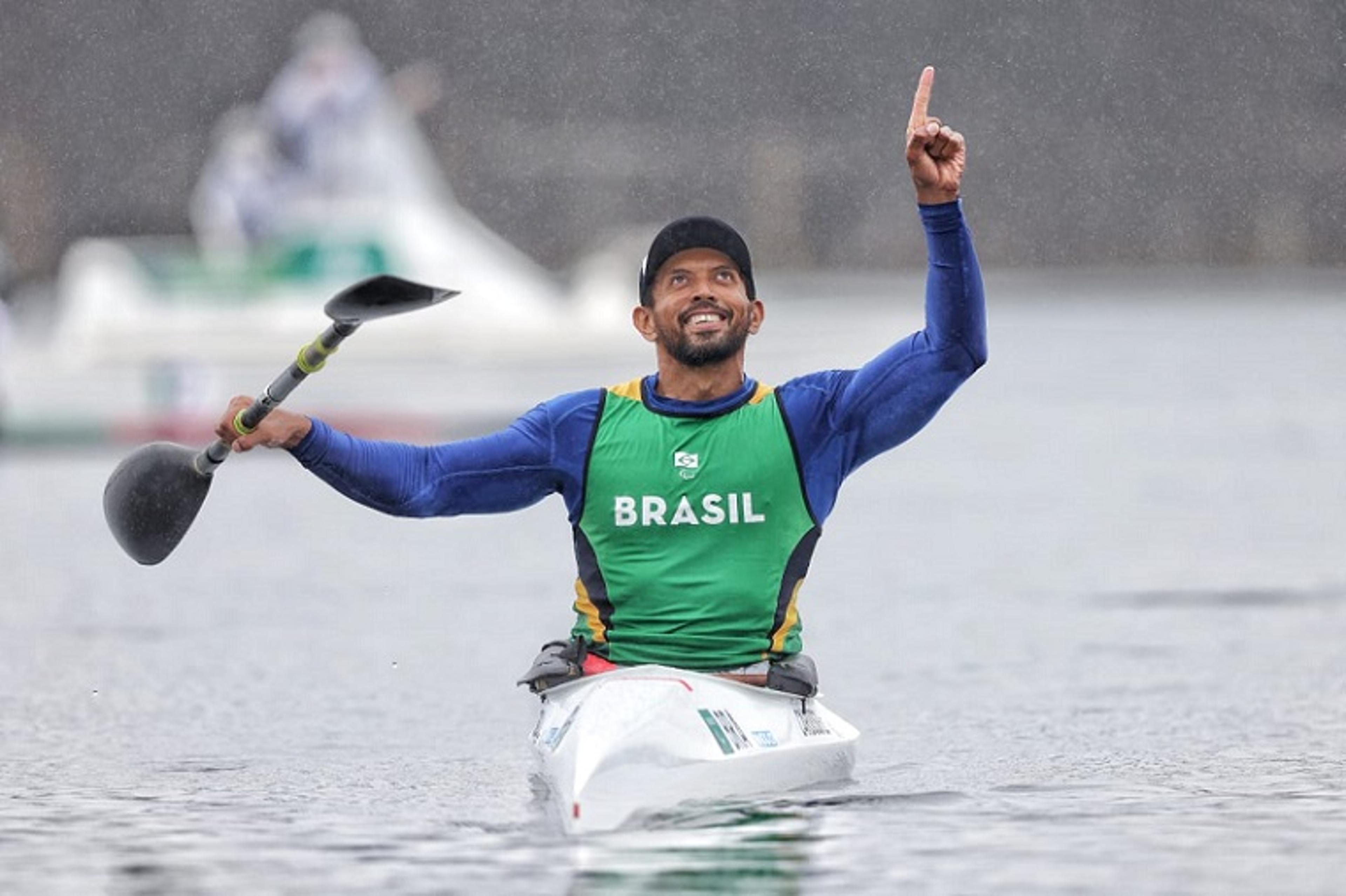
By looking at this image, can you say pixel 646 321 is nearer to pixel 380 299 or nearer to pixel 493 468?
pixel 493 468

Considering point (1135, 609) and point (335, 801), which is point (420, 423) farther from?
point (335, 801)

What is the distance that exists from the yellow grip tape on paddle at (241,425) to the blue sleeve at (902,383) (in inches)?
60.2

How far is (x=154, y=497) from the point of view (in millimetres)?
9797

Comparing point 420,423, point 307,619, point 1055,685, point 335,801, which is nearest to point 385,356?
point 420,423

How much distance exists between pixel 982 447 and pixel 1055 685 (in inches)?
535

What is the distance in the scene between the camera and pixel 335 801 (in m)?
9.84

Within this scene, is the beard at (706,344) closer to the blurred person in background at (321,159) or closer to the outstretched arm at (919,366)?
the outstretched arm at (919,366)

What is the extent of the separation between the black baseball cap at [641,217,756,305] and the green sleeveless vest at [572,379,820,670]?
14.6 inches

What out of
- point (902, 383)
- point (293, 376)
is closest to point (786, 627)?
point (902, 383)

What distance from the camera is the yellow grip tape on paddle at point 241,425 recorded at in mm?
8977

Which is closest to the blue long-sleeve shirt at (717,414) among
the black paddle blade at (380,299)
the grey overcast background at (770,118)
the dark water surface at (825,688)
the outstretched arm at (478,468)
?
the outstretched arm at (478,468)

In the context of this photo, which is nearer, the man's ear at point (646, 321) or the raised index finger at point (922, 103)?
the raised index finger at point (922, 103)

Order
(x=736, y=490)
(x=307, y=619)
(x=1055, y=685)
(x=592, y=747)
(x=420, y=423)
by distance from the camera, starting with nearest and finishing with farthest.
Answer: (x=592, y=747) → (x=736, y=490) → (x=1055, y=685) → (x=307, y=619) → (x=420, y=423)

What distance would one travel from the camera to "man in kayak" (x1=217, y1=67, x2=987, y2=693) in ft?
30.8
